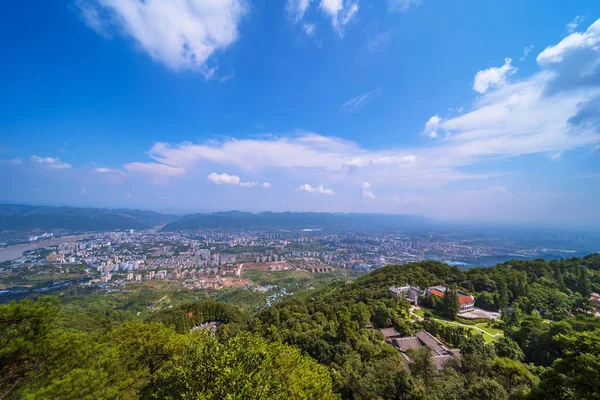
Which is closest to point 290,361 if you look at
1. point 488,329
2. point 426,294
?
point 488,329

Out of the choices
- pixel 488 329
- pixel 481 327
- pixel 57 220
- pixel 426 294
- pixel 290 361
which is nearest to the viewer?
pixel 290 361

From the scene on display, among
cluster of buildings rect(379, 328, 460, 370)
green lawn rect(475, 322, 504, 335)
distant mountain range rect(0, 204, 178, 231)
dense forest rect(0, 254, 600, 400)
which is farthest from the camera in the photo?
distant mountain range rect(0, 204, 178, 231)

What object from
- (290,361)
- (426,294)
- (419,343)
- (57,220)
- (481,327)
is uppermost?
(290,361)

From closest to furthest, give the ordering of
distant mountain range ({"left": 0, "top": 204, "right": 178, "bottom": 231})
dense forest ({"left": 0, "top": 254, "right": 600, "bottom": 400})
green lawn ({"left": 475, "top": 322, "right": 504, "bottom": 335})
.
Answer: dense forest ({"left": 0, "top": 254, "right": 600, "bottom": 400})
green lawn ({"left": 475, "top": 322, "right": 504, "bottom": 335})
distant mountain range ({"left": 0, "top": 204, "right": 178, "bottom": 231})

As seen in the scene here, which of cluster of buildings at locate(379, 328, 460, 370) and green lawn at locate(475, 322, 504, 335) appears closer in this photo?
cluster of buildings at locate(379, 328, 460, 370)

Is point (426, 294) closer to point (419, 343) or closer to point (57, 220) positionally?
point (419, 343)

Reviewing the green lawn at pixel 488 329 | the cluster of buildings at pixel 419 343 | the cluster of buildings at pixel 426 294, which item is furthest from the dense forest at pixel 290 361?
the cluster of buildings at pixel 426 294

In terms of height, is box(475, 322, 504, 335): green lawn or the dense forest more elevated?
the dense forest

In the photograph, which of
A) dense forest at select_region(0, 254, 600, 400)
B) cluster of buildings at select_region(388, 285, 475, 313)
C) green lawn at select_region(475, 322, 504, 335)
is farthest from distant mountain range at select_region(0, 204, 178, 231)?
green lawn at select_region(475, 322, 504, 335)

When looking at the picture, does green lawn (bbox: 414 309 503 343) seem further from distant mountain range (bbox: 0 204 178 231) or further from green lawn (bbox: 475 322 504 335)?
distant mountain range (bbox: 0 204 178 231)

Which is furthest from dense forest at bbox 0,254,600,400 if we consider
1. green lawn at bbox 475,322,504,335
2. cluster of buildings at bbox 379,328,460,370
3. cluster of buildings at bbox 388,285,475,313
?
cluster of buildings at bbox 388,285,475,313

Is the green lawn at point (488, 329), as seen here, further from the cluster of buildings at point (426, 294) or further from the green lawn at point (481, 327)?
the cluster of buildings at point (426, 294)
